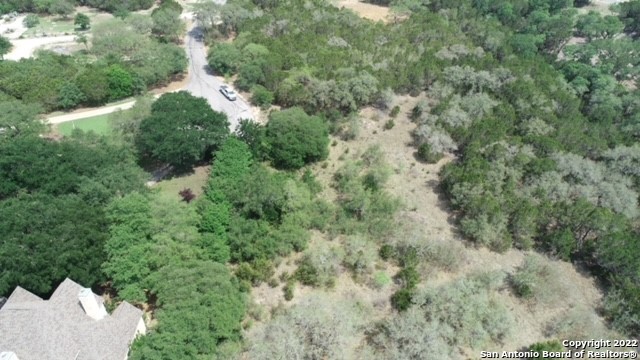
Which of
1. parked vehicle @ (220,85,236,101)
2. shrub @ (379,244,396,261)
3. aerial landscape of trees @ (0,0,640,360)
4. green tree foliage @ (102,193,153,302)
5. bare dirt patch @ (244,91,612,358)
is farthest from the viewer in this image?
parked vehicle @ (220,85,236,101)

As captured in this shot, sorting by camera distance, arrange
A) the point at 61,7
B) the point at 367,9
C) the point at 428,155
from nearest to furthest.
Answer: the point at 428,155 < the point at 61,7 < the point at 367,9

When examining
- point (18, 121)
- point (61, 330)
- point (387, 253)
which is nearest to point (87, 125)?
point (18, 121)

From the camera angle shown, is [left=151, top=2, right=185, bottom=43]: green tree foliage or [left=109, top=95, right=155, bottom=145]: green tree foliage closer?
[left=109, top=95, right=155, bottom=145]: green tree foliage

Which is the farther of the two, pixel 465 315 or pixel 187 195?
pixel 187 195

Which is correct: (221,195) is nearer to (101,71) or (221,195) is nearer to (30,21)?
(101,71)

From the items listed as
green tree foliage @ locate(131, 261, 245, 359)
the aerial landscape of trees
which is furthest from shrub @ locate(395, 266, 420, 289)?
green tree foliage @ locate(131, 261, 245, 359)

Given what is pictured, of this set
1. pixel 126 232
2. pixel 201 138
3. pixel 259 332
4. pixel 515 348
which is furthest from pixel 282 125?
pixel 515 348

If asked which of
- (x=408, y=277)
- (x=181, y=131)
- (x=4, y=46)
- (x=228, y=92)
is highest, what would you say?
(x=181, y=131)

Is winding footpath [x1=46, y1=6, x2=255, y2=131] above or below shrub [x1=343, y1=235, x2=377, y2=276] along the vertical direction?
below

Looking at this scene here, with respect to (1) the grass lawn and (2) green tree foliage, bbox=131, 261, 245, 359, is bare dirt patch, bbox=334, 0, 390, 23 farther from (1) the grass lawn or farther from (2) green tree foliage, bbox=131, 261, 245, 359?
(2) green tree foliage, bbox=131, 261, 245, 359
